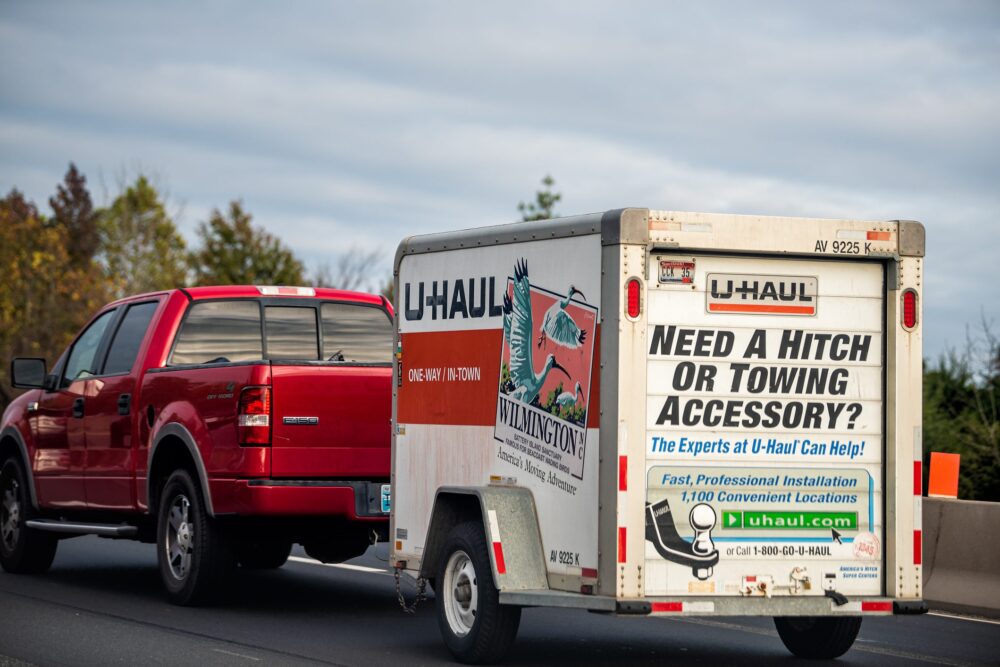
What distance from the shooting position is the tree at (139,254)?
58.2 metres

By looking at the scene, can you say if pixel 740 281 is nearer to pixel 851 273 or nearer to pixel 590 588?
pixel 851 273

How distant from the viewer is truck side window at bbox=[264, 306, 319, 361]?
1237cm

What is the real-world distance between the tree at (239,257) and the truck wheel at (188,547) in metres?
44.8

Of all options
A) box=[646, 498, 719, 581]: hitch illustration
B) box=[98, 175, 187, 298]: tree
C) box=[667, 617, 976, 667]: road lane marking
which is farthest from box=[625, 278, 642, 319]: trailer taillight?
box=[98, 175, 187, 298]: tree

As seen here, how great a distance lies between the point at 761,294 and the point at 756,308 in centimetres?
8

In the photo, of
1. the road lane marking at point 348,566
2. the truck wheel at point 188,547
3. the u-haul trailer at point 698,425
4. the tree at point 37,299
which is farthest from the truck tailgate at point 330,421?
the tree at point 37,299

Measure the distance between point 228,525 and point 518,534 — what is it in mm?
3289

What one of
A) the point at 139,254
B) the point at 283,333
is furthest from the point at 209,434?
the point at 139,254

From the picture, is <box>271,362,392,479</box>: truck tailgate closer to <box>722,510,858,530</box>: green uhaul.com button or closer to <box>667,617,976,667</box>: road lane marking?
<box>667,617,976,667</box>: road lane marking

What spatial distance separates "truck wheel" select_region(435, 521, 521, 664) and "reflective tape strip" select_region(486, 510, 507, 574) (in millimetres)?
138

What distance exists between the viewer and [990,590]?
11.9 metres

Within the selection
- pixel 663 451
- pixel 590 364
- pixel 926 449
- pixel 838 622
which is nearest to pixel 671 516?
pixel 663 451

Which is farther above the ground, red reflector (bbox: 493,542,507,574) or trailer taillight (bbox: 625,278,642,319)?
trailer taillight (bbox: 625,278,642,319)

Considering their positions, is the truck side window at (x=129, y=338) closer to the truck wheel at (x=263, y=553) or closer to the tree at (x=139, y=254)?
the truck wheel at (x=263, y=553)
